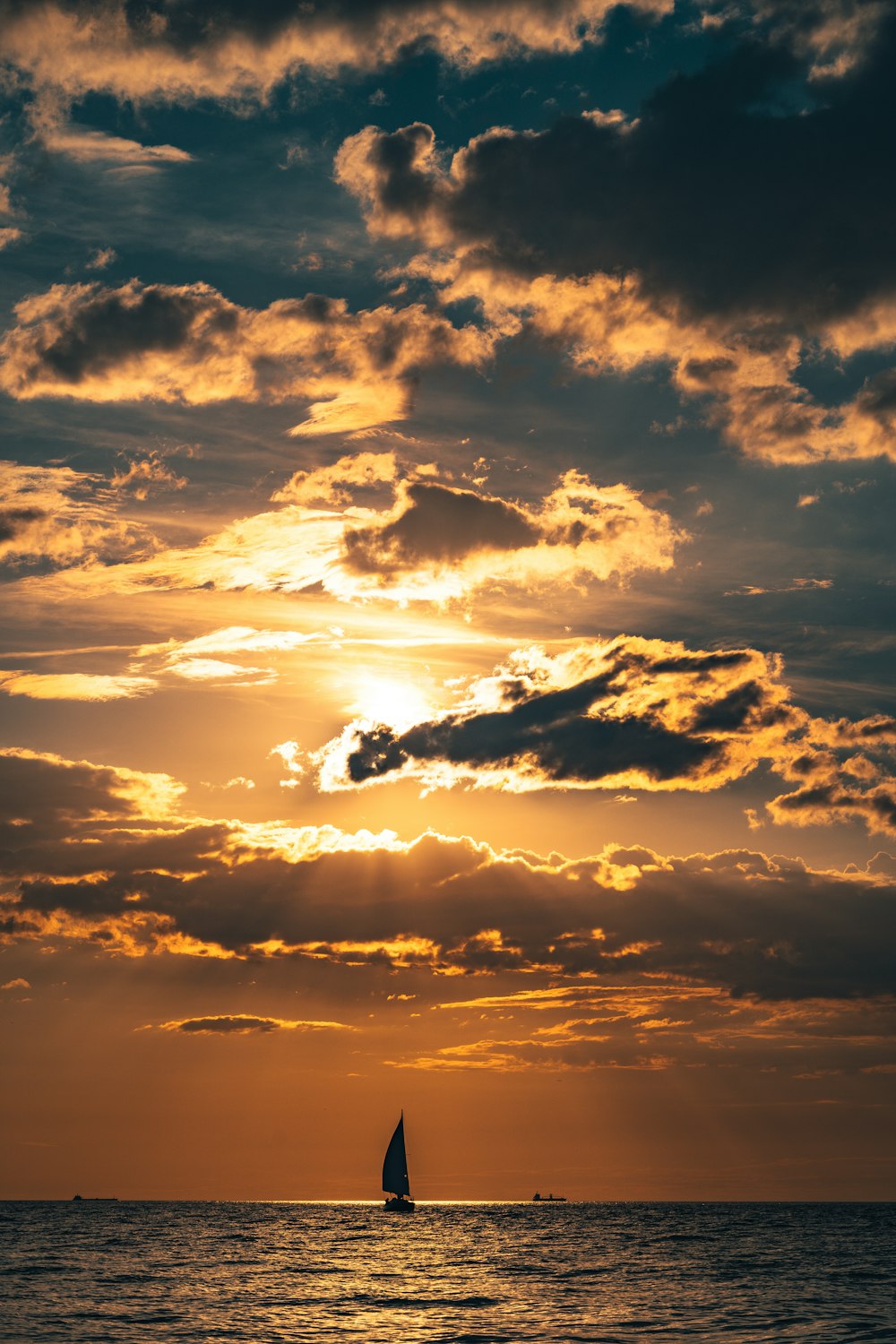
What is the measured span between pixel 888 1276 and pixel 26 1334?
9591 cm

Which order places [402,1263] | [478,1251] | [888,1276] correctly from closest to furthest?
[888,1276] → [402,1263] → [478,1251]

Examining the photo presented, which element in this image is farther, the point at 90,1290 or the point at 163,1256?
the point at 163,1256

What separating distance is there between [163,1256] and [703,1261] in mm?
67595

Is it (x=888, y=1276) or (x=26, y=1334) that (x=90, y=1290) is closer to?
(x=26, y=1334)

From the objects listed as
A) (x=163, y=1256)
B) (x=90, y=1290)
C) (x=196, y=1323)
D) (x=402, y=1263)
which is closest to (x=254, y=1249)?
(x=163, y=1256)

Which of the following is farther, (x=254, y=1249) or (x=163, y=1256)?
(x=254, y=1249)

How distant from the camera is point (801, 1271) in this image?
14350cm

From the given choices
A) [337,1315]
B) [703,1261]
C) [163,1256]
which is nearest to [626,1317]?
[337,1315]

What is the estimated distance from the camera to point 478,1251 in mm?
179250

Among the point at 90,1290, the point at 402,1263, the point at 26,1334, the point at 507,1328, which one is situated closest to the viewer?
the point at 26,1334

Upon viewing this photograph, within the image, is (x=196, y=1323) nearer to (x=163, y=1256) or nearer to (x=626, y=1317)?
(x=626, y=1317)

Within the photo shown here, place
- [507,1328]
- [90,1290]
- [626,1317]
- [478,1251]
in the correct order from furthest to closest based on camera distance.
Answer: [478,1251], [90,1290], [626,1317], [507,1328]

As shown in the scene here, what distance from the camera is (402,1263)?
15075 centimetres

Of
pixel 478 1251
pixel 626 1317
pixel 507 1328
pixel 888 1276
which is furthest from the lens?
pixel 478 1251
